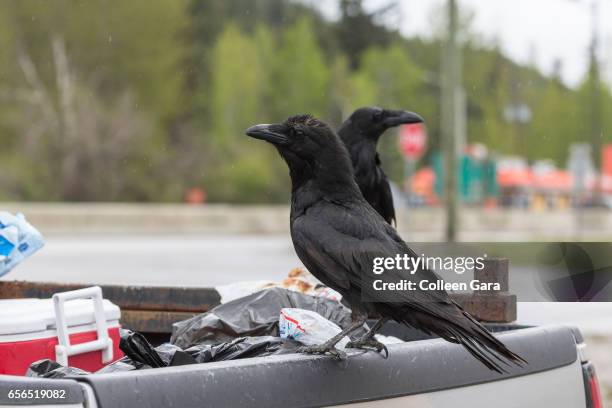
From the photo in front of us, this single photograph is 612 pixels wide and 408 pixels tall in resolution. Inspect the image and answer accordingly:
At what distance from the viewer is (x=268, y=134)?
327 centimetres

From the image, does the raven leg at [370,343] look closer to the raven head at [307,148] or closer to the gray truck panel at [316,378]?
the gray truck panel at [316,378]

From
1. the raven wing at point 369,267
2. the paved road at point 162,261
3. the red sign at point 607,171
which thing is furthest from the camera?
the red sign at point 607,171

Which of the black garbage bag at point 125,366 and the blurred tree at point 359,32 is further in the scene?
the blurred tree at point 359,32

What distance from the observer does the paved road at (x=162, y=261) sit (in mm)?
19219

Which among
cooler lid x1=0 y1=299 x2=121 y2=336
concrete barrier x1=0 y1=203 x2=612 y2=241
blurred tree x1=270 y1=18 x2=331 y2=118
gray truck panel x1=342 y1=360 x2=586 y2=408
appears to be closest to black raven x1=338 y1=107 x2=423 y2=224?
cooler lid x1=0 y1=299 x2=121 y2=336

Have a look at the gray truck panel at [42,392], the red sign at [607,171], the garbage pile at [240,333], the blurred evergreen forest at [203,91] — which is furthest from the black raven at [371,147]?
the red sign at [607,171]

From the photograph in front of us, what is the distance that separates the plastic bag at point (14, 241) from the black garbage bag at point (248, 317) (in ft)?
1.99

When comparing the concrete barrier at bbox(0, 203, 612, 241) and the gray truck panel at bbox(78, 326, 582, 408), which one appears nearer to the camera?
the gray truck panel at bbox(78, 326, 582, 408)

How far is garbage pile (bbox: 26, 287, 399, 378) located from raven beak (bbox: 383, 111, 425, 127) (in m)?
2.15

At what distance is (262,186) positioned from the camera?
167 ft

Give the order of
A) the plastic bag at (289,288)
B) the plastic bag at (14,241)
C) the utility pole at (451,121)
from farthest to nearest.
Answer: the utility pole at (451,121), the plastic bag at (289,288), the plastic bag at (14,241)

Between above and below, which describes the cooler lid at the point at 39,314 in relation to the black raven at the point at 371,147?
below

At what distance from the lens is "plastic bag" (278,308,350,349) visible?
316cm

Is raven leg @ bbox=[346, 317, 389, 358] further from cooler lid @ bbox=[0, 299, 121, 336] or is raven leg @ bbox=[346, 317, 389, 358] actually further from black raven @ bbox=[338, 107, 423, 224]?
black raven @ bbox=[338, 107, 423, 224]
